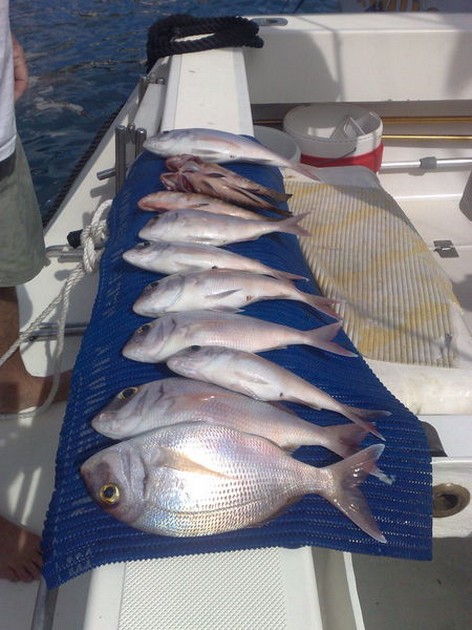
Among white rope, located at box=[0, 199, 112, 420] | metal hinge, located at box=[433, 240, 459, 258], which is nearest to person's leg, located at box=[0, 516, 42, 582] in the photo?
white rope, located at box=[0, 199, 112, 420]

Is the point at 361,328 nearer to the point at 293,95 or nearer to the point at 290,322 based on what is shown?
the point at 290,322

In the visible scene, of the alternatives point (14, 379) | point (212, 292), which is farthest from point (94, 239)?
point (212, 292)

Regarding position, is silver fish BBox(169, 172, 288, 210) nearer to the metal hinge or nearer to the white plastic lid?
the white plastic lid

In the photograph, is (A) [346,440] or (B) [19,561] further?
(B) [19,561]

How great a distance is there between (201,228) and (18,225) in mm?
623

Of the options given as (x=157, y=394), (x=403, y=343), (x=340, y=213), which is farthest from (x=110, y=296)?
(x=340, y=213)

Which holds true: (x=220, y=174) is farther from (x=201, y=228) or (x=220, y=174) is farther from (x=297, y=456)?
(x=297, y=456)

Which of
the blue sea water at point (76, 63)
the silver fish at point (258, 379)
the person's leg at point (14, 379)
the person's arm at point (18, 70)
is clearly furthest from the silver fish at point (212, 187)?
the blue sea water at point (76, 63)

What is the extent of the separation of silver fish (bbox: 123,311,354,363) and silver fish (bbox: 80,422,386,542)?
0.95 ft

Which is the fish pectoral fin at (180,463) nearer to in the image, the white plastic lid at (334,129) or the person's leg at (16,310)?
the person's leg at (16,310)

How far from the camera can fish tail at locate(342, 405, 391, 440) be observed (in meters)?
1.28

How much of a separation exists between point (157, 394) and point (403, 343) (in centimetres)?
102

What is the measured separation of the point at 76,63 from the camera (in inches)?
332

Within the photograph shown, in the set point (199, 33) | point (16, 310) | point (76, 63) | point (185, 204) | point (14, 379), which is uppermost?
point (199, 33)
